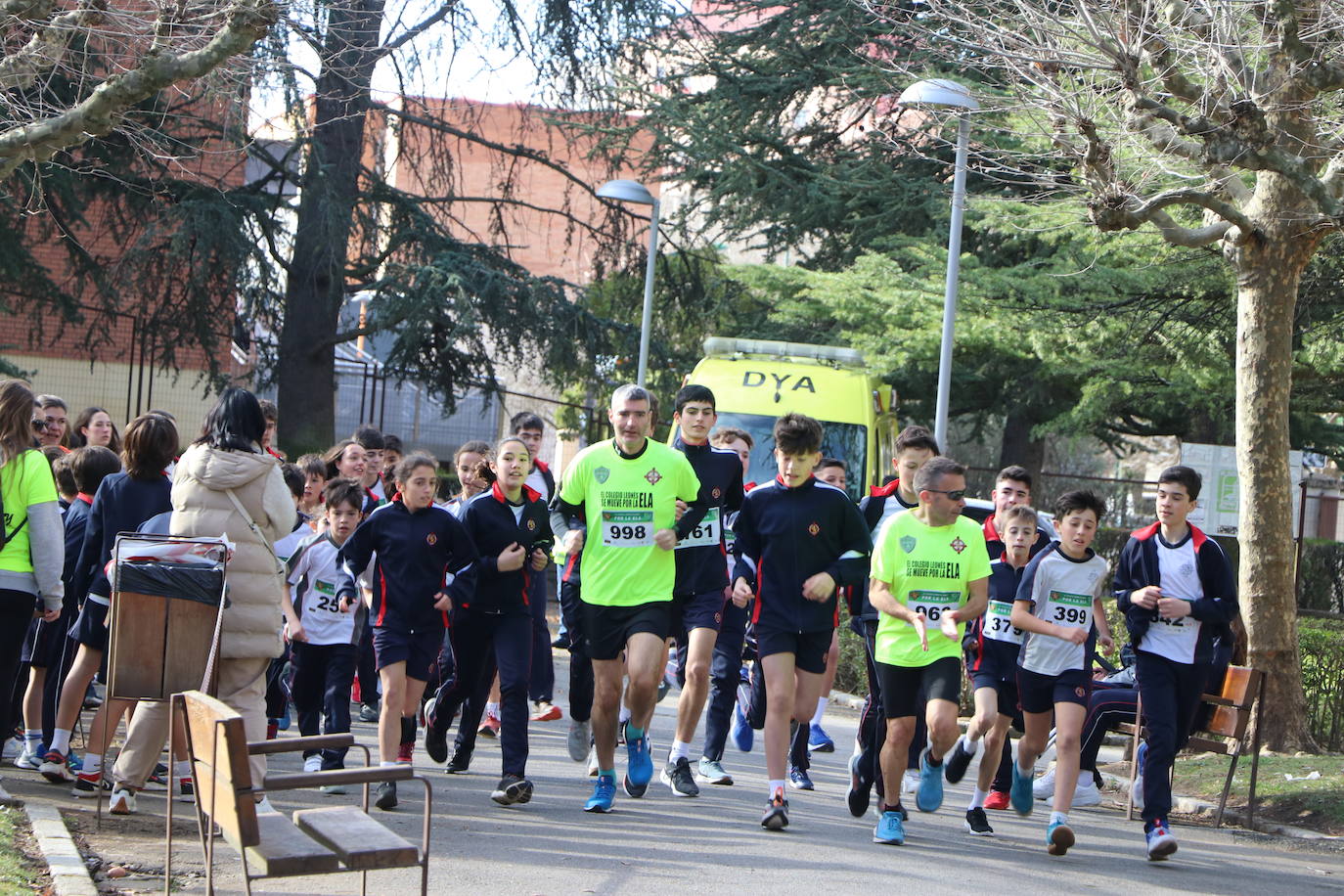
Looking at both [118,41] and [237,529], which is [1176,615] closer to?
[237,529]

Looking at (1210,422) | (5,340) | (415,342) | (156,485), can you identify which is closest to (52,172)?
(415,342)

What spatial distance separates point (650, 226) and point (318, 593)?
16565 millimetres

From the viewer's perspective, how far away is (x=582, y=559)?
823 cm

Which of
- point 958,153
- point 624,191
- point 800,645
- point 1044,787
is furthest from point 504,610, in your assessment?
Answer: point 624,191

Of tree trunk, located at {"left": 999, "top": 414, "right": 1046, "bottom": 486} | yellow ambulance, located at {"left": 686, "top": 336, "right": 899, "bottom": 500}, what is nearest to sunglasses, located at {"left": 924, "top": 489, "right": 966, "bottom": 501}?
yellow ambulance, located at {"left": 686, "top": 336, "right": 899, "bottom": 500}

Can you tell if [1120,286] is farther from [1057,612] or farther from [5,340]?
[5,340]

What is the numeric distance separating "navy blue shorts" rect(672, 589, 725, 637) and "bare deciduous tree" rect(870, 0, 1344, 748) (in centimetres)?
421

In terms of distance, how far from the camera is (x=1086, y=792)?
10148mm

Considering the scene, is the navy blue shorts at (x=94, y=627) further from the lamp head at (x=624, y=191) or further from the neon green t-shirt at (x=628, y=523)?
the lamp head at (x=624, y=191)

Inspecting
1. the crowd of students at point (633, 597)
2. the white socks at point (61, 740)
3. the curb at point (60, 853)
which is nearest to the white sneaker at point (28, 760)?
the crowd of students at point (633, 597)

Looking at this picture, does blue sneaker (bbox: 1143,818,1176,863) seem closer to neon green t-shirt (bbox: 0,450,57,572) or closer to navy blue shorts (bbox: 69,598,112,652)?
navy blue shorts (bbox: 69,598,112,652)

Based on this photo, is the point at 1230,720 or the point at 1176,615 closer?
the point at 1176,615

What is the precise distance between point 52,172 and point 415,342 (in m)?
5.33

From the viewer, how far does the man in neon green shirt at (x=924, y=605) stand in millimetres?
7762
